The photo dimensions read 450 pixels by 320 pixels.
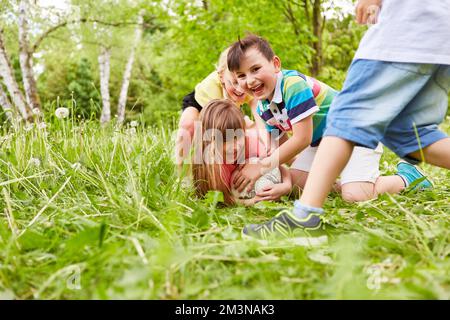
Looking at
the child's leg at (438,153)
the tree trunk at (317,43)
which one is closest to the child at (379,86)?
the child's leg at (438,153)

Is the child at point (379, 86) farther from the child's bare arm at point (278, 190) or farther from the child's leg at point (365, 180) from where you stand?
the child's leg at point (365, 180)

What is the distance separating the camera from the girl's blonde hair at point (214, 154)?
215 cm

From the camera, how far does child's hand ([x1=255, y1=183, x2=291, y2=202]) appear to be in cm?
219

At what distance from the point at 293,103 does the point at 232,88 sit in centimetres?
57

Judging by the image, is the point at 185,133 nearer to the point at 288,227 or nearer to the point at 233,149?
the point at 233,149

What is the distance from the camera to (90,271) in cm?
101

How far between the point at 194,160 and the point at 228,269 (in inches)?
46.5

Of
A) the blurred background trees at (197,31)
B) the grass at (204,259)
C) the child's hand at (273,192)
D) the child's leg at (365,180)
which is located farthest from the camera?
the blurred background trees at (197,31)

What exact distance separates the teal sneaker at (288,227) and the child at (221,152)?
78cm

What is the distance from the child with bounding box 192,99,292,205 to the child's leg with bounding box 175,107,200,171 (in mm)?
188

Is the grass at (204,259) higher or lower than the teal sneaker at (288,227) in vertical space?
higher

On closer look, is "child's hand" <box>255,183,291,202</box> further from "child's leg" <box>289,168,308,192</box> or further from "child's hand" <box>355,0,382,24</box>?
"child's hand" <box>355,0,382,24</box>

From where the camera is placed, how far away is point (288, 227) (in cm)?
130
